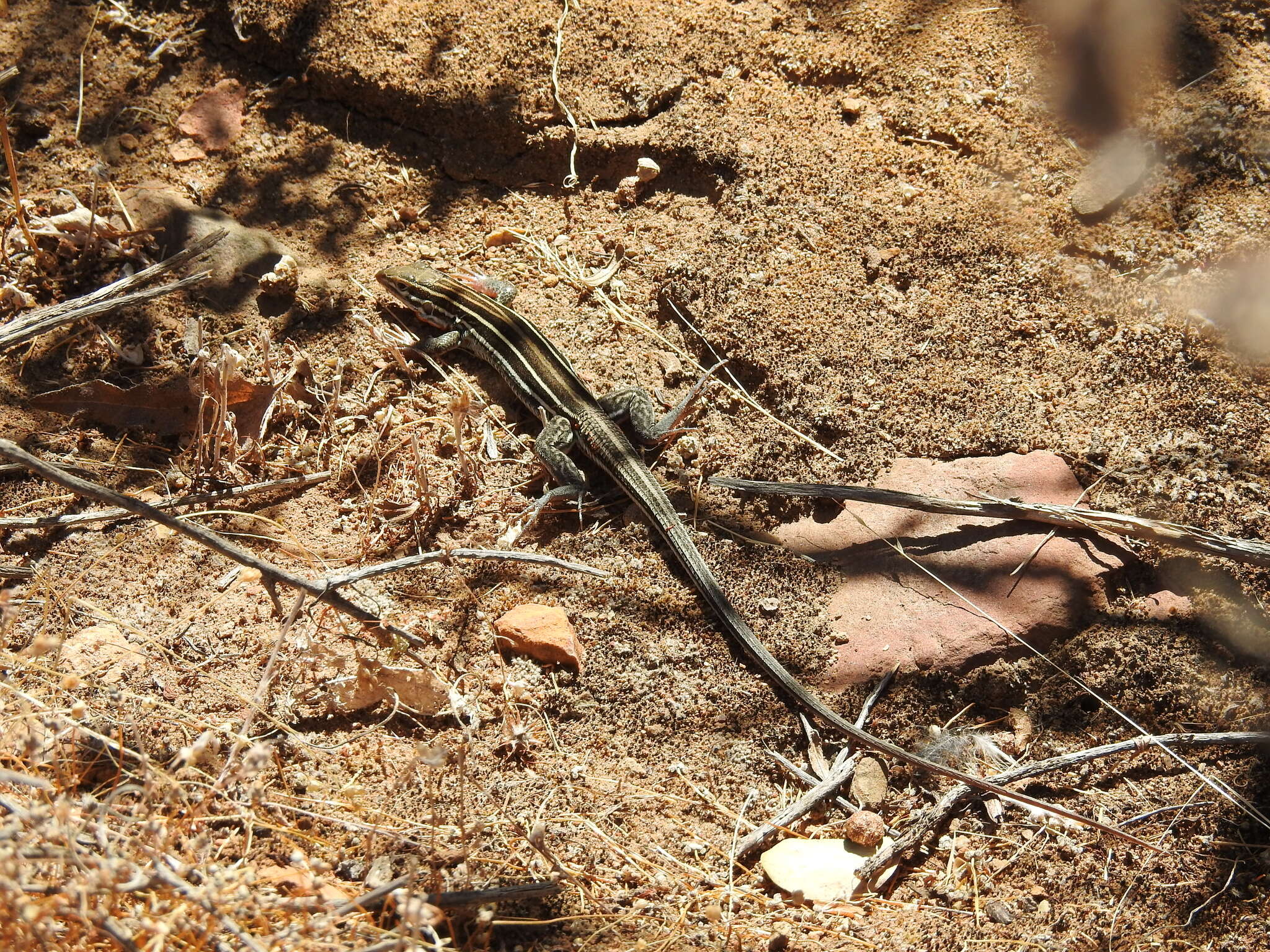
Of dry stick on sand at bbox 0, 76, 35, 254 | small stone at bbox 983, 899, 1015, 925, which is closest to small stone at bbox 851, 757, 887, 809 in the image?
small stone at bbox 983, 899, 1015, 925

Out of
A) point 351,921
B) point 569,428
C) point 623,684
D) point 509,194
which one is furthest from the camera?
point 509,194

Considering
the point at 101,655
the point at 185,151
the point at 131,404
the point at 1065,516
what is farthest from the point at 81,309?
the point at 1065,516

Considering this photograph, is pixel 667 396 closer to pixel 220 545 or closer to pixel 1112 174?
pixel 220 545

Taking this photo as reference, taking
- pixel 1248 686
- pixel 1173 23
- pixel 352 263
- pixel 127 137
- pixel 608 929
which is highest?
pixel 1173 23

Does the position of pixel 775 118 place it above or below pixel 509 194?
above

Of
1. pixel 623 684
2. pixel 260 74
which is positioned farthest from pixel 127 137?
pixel 623 684

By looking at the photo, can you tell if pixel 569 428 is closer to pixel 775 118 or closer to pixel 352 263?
pixel 352 263

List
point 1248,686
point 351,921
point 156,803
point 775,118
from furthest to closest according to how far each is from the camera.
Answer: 1. point 775,118
2. point 1248,686
3. point 156,803
4. point 351,921
